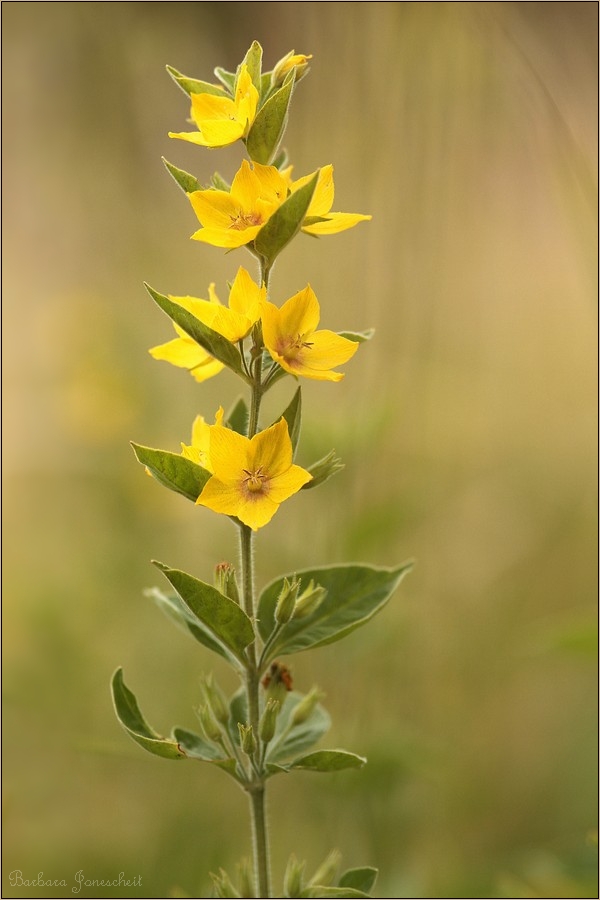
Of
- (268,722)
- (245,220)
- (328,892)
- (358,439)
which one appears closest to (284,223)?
(245,220)

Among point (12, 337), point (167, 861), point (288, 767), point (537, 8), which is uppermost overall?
point (537, 8)

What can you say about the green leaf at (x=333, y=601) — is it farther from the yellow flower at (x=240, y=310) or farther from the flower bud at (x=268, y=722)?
the yellow flower at (x=240, y=310)

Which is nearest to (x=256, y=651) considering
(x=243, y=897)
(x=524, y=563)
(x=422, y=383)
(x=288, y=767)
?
(x=288, y=767)

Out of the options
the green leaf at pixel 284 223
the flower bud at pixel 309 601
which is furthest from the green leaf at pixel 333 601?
the green leaf at pixel 284 223

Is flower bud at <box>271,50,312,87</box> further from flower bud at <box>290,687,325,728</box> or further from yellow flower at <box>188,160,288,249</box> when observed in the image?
flower bud at <box>290,687,325,728</box>

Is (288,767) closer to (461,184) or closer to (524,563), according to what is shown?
(524,563)

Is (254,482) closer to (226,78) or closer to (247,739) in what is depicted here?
(247,739)
